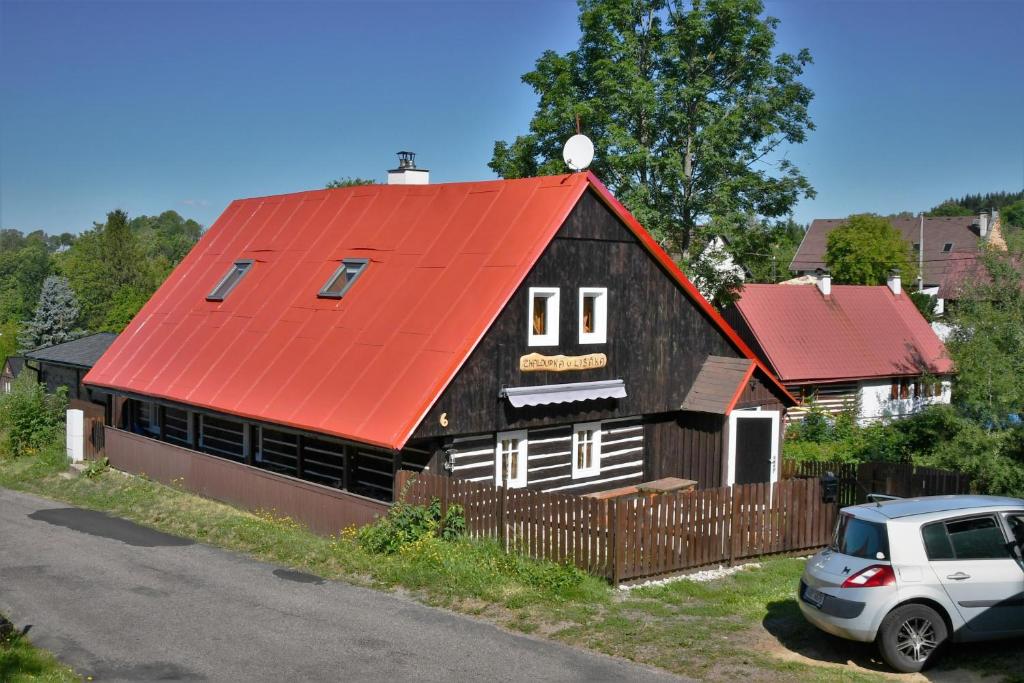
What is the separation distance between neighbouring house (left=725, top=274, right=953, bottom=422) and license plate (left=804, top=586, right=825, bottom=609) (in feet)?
80.9

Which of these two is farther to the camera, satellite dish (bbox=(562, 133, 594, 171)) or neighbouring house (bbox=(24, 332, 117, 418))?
neighbouring house (bbox=(24, 332, 117, 418))

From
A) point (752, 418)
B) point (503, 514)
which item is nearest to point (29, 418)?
point (503, 514)

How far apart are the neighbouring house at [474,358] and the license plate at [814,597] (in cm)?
731

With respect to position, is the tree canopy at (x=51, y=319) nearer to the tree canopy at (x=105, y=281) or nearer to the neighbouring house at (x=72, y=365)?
the tree canopy at (x=105, y=281)

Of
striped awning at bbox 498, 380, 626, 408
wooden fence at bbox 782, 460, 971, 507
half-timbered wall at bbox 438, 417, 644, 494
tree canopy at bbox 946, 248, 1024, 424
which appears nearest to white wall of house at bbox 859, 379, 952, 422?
tree canopy at bbox 946, 248, 1024, 424

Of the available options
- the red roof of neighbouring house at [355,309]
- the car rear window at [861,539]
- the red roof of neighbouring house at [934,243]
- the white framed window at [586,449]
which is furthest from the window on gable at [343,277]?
the red roof of neighbouring house at [934,243]

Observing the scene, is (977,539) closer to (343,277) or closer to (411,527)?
(411,527)

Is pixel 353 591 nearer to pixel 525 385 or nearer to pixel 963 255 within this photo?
pixel 525 385

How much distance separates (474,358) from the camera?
60.4 ft

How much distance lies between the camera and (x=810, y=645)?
41.3 ft

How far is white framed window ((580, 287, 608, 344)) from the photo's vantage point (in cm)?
2069

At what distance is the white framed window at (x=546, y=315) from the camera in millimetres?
19656

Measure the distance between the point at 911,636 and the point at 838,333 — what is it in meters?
29.5

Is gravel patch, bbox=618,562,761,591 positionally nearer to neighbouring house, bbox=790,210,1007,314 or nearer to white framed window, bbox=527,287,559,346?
white framed window, bbox=527,287,559,346
